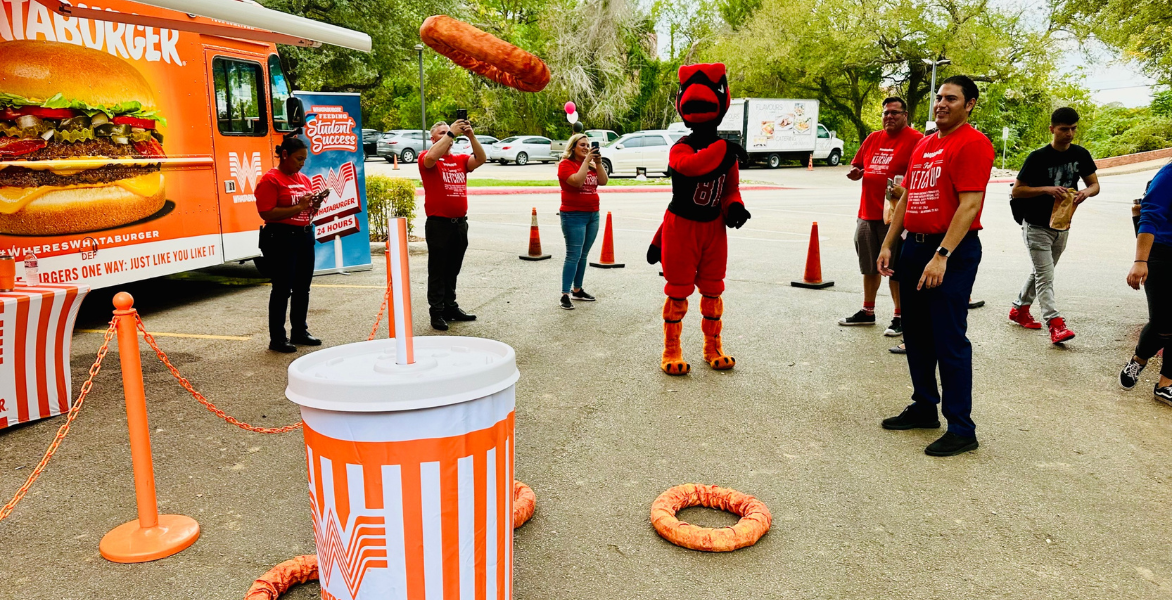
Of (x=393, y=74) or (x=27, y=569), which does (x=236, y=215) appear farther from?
(x=393, y=74)

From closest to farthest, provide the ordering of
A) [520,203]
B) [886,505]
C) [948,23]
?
1. [886,505]
2. [520,203]
3. [948,23]

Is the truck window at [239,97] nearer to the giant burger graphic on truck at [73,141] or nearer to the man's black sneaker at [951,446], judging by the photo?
the giant burger graphic on truck at [73,141]

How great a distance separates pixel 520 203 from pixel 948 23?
992 inches

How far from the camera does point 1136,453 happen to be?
4387 mm

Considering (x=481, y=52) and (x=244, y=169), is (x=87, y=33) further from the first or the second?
(x=481, y=52)

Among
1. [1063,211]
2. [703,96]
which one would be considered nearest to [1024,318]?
[1063,211]

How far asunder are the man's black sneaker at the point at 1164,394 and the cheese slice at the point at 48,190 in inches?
334

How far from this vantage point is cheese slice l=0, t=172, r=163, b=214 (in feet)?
20.5

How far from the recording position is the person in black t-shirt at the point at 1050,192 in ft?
21.2

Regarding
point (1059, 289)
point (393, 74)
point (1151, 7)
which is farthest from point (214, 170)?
point (393, 74)

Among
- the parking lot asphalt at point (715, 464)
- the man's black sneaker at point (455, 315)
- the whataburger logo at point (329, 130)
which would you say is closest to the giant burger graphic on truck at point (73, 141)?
the parking lot asphalt at point (715, 464)

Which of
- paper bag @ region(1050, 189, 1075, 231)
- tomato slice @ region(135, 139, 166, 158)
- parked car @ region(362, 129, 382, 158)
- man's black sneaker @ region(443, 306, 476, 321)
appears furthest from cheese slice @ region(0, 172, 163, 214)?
parked car @ region(362, 129, 382, 158)

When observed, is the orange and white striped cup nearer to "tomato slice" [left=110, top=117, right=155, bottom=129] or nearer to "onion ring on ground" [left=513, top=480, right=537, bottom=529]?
"onion ring on ground" [left=513, top=480, right=537, bottom=529]

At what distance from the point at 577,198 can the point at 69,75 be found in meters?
4.55
